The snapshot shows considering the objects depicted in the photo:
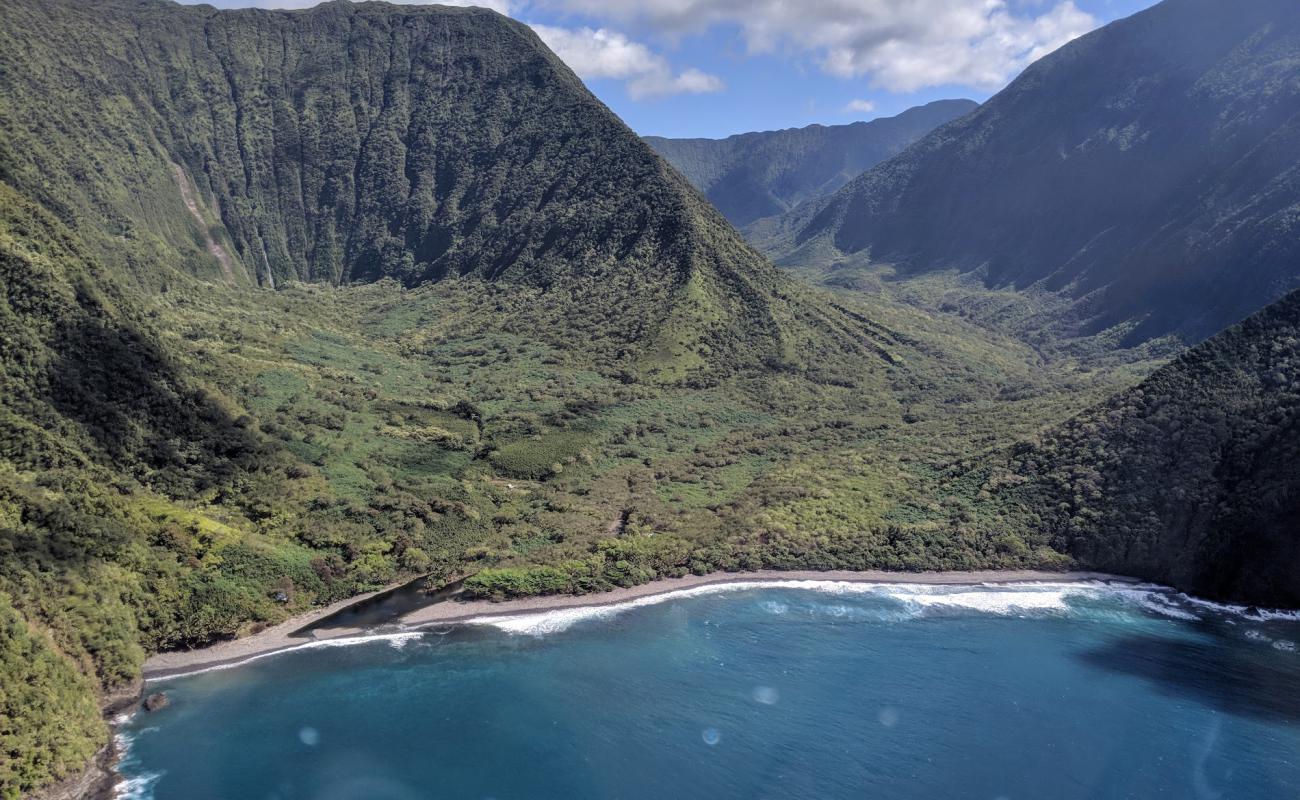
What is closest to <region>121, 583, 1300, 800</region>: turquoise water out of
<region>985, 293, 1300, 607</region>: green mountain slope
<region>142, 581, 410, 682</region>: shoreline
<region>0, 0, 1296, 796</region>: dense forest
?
<region>142, 581, 410, 682</region>: shoreline

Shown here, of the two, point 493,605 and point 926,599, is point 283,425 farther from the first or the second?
point 926,599

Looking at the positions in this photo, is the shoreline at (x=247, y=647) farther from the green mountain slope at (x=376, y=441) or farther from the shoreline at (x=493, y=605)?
the green mountain slope at (x=376, y=441)

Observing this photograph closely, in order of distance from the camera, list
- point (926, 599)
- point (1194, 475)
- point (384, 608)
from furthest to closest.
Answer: point (1194, 475), point (926, 599), point (384, 608)

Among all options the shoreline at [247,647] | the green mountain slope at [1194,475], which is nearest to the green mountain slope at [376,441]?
the shoreline at [247,647]

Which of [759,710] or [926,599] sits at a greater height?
[926,599]

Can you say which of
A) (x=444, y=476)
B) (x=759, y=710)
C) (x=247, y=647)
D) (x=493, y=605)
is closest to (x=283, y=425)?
(x=444, y=476)

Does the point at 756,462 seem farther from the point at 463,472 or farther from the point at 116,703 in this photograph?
the point at 116,703

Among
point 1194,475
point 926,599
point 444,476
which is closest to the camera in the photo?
point 926,599
